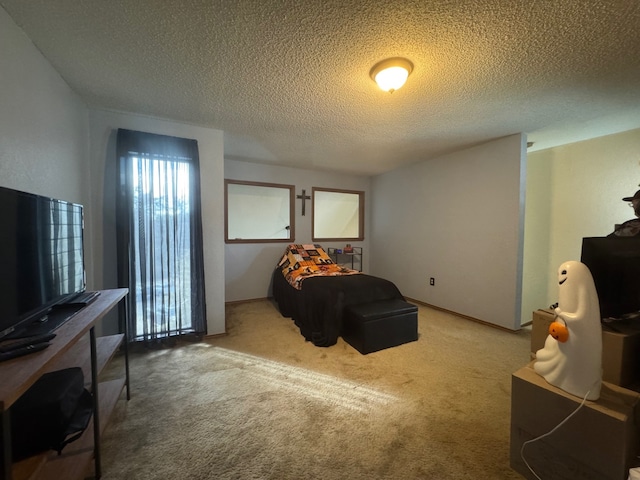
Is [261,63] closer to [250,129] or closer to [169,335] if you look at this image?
[250,129]

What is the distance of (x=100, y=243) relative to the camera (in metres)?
2.28

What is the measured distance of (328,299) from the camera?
251 cm

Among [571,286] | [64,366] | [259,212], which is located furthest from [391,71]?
[259,212]

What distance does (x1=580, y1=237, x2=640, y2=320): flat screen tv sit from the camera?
51.1 inches

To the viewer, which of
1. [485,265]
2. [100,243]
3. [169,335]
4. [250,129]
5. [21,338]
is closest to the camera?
[21,338]

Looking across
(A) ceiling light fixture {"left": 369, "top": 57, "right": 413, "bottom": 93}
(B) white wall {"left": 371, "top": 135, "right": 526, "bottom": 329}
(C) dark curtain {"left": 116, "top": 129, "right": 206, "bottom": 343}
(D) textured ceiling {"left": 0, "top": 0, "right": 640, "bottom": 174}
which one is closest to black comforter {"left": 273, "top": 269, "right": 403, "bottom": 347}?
(C) dark curtain {"left": 116, "top": 129, "right": 206, "bottom": 343}

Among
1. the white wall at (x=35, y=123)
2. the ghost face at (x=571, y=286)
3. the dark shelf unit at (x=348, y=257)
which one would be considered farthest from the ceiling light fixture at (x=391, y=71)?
the dark shelf unit at (x=348, y=257)

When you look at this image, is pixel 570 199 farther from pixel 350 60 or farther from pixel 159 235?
pixel 159 235

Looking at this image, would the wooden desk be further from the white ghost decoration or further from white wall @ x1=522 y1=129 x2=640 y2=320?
white wall @ x1=522 y1=129 x2=640 y2=320

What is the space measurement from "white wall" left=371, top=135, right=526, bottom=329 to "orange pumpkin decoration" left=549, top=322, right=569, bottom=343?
2054 mm

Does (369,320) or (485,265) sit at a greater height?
(485,265)

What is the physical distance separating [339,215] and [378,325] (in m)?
3.27

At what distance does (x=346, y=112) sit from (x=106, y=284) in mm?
2852

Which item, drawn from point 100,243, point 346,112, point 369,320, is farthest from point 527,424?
point 100,243
